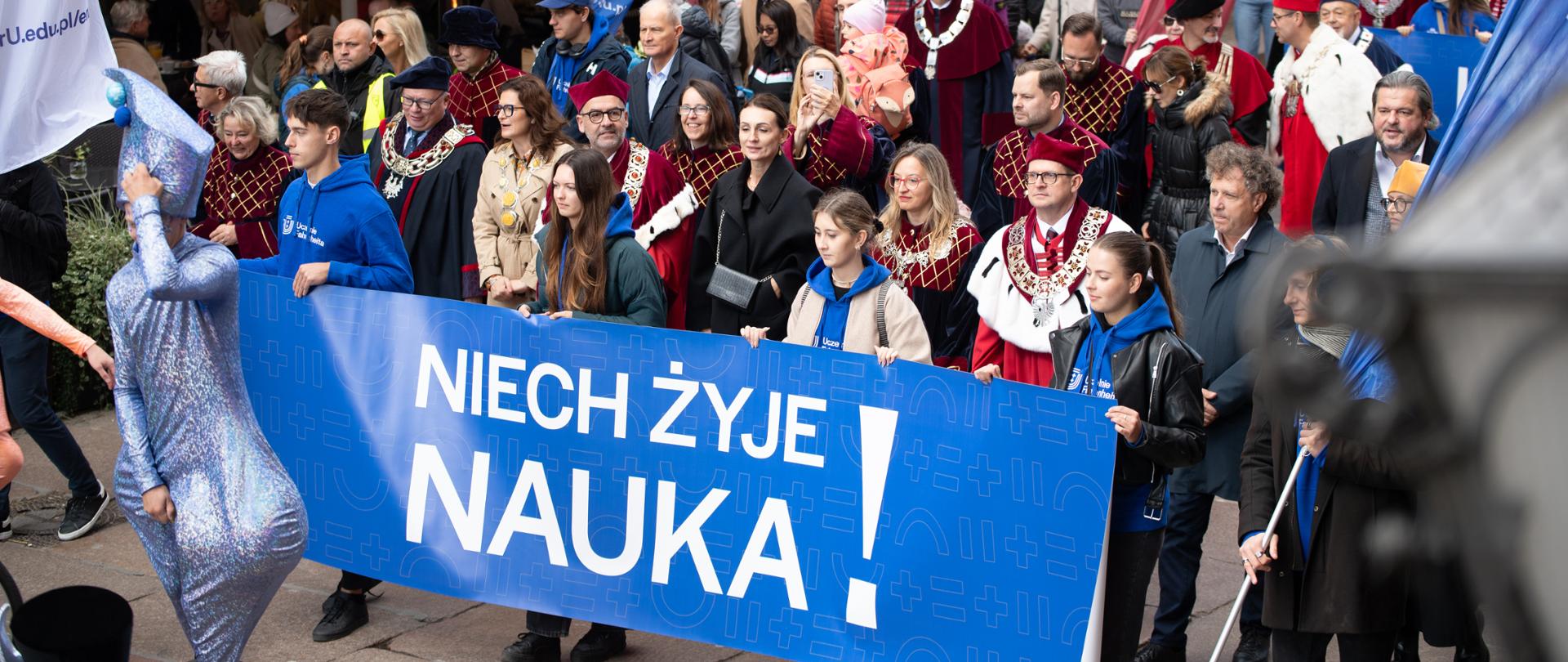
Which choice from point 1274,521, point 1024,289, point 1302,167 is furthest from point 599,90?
point 1274,521

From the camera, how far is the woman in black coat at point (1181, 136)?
834 cm

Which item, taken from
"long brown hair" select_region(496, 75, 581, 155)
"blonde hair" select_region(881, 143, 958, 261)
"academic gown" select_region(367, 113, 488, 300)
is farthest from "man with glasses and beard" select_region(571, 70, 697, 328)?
"blonde hair" select_region(881, 143, 958, 261)

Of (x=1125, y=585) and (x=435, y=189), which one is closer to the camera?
(x=1125, y=585)

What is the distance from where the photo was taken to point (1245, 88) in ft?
29.8

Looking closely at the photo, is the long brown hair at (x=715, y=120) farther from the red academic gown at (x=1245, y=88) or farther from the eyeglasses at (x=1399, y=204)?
the red academic gown at (x=1245, y=88)

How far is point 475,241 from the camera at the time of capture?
7.39 m

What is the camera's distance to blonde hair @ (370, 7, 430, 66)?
9484mm

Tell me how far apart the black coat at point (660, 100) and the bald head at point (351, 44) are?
1.97 m

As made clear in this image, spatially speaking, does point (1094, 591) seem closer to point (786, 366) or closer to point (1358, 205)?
point (786, 366)

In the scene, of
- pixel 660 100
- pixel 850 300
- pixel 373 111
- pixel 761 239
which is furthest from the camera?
pixel 373 111

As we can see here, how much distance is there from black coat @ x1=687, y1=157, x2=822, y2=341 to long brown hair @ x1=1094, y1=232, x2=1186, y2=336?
77.2 inches

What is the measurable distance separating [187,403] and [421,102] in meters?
3.33

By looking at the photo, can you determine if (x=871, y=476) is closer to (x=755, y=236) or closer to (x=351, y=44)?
(x=755, y=236)

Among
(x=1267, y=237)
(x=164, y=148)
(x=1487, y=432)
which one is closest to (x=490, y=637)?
(x=164, y=148)
